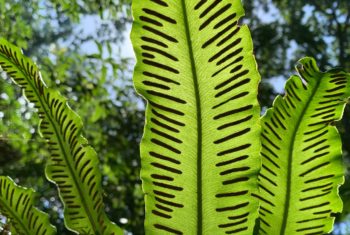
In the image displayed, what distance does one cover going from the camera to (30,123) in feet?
11.8

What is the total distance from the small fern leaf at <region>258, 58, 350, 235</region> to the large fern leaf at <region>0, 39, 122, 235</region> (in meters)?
0.33

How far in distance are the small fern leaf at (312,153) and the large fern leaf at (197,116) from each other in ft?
0.37

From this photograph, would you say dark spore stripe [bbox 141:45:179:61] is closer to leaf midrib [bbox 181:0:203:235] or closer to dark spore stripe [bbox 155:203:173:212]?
leaf midrib [bbox 181:0:203:235]

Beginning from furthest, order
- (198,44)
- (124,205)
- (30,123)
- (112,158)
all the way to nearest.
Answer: (124,205)
(112,158)
(30,123)
(198,44)

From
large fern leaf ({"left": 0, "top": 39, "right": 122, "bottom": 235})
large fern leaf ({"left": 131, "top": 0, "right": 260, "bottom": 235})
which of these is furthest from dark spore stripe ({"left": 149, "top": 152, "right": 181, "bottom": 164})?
large fern leaf ({"left": 0, "top": 39, "right": 122, "bottom": 235})

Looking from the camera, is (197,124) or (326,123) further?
(326,123)

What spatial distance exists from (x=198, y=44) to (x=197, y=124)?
4.3 inches

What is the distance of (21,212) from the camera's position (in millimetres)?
1019

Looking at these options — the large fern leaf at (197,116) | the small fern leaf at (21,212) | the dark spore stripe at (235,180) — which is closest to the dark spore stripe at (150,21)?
the large fern leaf at (197,116)

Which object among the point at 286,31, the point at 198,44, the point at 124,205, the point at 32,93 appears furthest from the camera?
the point at 286,31

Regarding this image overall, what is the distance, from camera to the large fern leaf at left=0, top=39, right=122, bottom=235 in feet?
3.14

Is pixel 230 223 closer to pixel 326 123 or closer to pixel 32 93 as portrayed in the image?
pixel 326 123

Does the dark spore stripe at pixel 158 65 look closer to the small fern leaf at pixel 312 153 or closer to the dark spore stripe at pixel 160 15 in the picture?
the dark spore stripe at pixel 160 15

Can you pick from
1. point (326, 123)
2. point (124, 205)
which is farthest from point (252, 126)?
point (124, 205)
